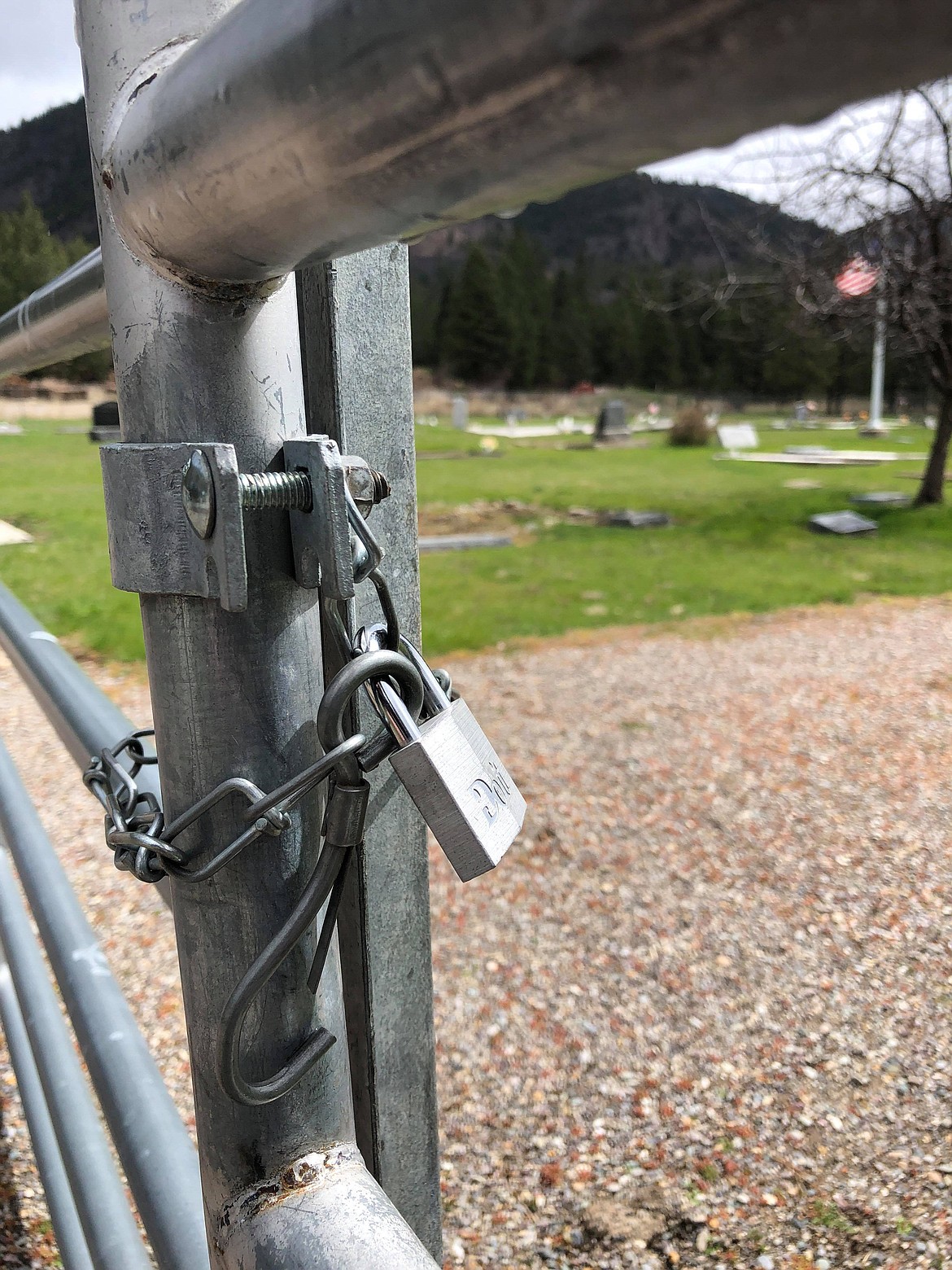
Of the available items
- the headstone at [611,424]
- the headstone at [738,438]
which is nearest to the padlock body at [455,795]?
the headstone at [738,438]

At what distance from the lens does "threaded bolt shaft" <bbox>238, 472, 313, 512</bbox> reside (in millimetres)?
583

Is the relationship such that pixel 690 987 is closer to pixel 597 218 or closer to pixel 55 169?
pixel 55 169

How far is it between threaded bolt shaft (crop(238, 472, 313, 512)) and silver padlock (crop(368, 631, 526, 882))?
0.49 feet

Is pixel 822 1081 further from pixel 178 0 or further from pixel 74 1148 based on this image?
pixel 178 0

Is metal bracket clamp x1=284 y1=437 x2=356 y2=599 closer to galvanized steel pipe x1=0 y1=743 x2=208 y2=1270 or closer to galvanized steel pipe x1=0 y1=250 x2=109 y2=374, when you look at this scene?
galvanized steel pipe x1=0 y1=250 x2=109 y2=374

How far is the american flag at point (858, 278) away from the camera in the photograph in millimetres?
12250

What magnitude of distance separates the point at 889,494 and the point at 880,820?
11.1 meters

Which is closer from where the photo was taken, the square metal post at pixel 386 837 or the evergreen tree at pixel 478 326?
the square metal post at pixel 386 837

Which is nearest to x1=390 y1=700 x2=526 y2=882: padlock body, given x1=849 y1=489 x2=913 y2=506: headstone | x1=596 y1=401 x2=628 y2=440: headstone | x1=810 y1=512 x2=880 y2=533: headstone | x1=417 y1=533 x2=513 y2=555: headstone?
x1=417 y1=533 x2=513 y2=555: headstone

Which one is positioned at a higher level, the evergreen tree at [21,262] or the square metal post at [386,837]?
the evergreen tree at [21,262]

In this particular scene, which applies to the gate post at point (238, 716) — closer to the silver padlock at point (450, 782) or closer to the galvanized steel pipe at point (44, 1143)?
the silver padlock at point (450, 782)

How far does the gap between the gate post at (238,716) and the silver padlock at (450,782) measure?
0.24 ft

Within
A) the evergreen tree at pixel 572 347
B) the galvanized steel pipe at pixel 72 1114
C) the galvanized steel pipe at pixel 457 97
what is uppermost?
the evergreen tree at pixel 572 347

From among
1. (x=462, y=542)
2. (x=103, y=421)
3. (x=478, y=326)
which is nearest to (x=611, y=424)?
(x=103, y=421)
